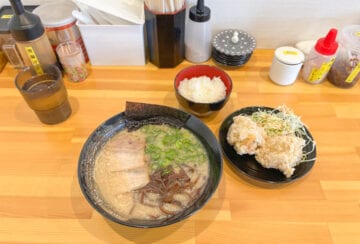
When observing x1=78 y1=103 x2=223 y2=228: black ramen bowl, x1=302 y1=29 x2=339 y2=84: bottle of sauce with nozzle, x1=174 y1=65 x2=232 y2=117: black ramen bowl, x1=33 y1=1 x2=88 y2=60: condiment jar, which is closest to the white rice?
x1=174 y1=65 x2=232 y2=117: black ramen bowl

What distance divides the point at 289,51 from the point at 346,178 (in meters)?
0.51

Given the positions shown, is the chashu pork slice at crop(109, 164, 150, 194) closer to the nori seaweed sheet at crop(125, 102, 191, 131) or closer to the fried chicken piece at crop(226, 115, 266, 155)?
the nori seaweed sheet at crop(125, 102, 191, 131)

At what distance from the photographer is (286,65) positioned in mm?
1089

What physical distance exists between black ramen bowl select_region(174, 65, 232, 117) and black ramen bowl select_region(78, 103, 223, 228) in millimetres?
69

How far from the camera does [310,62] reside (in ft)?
3.67

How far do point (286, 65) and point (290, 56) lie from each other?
0.04 meters

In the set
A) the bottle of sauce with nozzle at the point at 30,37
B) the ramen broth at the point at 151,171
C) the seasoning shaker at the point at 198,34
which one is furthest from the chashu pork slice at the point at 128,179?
the seasoning shaker at the point at 198,34

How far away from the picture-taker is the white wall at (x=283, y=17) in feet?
3.78

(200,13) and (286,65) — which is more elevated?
(200,13)

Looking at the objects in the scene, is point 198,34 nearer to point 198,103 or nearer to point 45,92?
point 198,103

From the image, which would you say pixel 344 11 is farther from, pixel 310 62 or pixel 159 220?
pixel 159 220

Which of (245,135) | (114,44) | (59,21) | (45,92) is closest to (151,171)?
(245,135)

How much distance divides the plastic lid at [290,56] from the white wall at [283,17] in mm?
180

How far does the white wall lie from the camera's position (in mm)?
1152
